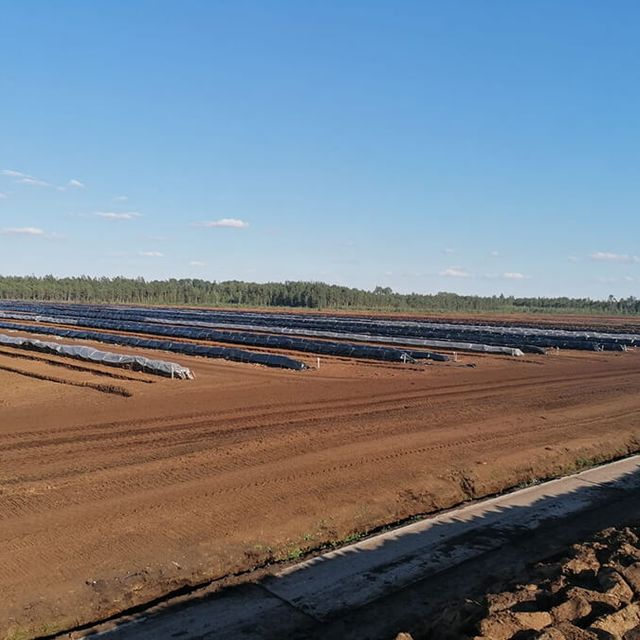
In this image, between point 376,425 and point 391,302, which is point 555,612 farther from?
point 391,302

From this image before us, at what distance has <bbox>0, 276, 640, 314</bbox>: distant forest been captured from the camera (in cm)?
14150

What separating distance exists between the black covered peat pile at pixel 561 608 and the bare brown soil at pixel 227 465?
360cm

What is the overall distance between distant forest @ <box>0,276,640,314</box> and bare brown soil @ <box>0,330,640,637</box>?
117483mm

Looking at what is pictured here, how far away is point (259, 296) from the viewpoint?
14875cm

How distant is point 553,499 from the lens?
38.5 feet

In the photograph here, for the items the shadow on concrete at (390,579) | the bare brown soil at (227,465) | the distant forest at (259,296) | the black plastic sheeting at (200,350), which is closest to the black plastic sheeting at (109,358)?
the bare brown soil at (227,465)

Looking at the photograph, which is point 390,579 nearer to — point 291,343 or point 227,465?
point 227,465

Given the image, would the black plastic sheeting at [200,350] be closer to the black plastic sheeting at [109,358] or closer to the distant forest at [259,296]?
the black plastic sheeting at [109,358]

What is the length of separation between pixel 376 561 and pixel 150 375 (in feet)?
67.8

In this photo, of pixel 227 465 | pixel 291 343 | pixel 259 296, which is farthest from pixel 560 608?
pixel 259 296

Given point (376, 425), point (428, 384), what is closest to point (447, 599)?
point (376, 425)

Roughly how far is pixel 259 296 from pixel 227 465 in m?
137

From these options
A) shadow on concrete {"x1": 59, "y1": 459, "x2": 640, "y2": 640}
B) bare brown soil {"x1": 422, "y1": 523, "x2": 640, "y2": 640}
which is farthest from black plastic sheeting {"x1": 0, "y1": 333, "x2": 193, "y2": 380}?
bare brown soil {"x1": 422, "y1": 523, "x2": 640, "y2": 640}

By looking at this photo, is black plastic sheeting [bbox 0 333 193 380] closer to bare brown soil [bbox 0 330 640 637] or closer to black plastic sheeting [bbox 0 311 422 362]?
bare brown soil [bbox 0 330 640 637]
